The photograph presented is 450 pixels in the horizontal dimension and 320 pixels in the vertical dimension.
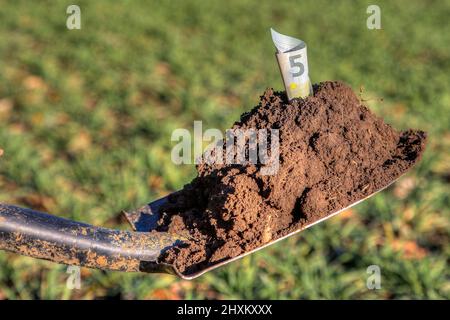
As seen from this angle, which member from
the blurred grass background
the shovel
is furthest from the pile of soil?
the blurred grass background

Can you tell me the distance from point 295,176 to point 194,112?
3.01 meters

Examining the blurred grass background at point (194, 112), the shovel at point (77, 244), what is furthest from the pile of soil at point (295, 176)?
the blurred grass background at point (194, 112)

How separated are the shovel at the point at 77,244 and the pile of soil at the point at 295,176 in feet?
0.23

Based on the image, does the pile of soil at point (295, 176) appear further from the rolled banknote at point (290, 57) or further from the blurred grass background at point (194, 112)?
the blurred grass background at point (194, 112)

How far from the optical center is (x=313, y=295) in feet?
10.3

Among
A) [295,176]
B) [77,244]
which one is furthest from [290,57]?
[77,244]

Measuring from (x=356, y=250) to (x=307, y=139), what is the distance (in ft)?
4.75

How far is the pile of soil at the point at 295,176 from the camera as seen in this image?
2160mm

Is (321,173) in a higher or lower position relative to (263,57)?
lower

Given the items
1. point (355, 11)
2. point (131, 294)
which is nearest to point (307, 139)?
point (131, 294)

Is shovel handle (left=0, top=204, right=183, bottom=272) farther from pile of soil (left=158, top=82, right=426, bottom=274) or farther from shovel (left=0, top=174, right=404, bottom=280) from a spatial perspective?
pile of soil (left=158, top=82, right=426, bottom=274)

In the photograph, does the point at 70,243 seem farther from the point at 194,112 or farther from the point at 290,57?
the point at 194,112

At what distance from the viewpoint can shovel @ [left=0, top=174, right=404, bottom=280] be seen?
2.01 metres
